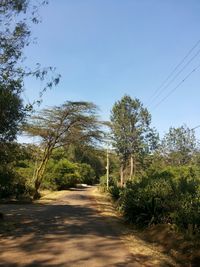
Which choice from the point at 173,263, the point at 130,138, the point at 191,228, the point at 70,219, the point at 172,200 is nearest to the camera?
the point at 173,263

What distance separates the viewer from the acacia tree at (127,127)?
6694 centimetres

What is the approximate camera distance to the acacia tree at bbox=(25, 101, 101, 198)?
37.8m

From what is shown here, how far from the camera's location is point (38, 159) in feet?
129

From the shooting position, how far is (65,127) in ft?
127

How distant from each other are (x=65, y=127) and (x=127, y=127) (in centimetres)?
2958

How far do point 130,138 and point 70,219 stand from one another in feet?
168

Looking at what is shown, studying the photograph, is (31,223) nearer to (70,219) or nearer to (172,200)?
(70,219)

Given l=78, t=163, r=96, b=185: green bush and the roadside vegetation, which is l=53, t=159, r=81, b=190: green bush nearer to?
the roadside vegetation

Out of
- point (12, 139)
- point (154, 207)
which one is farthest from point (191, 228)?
point (12, 139)

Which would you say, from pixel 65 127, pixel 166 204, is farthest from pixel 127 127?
pixel 166 204

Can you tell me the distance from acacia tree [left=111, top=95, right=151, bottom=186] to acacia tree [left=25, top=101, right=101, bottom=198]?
2751cm

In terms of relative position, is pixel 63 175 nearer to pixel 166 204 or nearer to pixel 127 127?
pixel 127 127

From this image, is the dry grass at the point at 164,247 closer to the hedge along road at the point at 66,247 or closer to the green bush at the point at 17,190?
the hedge along road at the point at 66,247

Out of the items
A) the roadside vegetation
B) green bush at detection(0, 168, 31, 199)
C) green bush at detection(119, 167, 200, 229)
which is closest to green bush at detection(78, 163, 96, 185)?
the roadside vegetation
